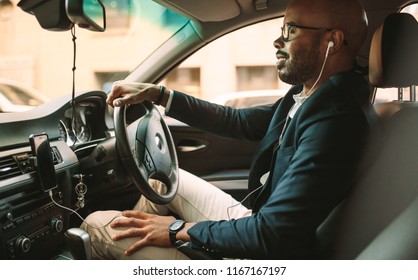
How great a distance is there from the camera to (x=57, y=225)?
1.19 metres

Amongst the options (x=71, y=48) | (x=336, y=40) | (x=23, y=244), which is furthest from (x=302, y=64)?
(x=23, y=244)

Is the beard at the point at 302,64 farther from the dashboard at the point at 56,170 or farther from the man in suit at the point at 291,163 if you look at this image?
the dashboard at the point at 56,170

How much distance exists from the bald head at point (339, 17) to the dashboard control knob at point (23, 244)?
2.82ft

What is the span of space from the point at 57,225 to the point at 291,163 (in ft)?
2.14

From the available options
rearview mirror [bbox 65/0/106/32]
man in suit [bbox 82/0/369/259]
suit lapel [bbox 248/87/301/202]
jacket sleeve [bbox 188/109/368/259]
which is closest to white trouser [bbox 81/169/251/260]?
man in suit [bbox 82/0/369/259]

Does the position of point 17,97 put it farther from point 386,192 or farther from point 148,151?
point 386,192

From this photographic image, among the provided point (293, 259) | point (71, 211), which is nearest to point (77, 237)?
point (71, 211)

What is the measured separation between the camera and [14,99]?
51.3 inches

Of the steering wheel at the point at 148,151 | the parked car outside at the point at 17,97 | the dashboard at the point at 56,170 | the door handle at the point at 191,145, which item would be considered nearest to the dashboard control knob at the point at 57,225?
the dashboard at the point at 56,170

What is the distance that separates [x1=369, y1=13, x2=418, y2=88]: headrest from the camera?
1.08m

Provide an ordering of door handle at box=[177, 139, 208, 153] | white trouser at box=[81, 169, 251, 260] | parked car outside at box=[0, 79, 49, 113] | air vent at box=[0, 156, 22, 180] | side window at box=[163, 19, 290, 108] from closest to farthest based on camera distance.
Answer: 1. air vent at box=[0, 156, 22, 180]
2. white trouser at box=[81, 169, 251, 260]
3. parked car outside at box=[0, 79, 49, 113]
4. side window at box=[163, 19, 290, 108]
5. door handle at box=[177, 139, 208, 153]

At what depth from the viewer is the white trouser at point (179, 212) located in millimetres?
1146

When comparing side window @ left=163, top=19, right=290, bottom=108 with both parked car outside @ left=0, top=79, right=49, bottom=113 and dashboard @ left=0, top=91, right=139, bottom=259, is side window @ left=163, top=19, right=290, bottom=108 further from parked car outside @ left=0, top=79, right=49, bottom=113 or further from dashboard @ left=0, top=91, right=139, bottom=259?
parked car outside @ left=0, top=79, right=49, bottom=113
